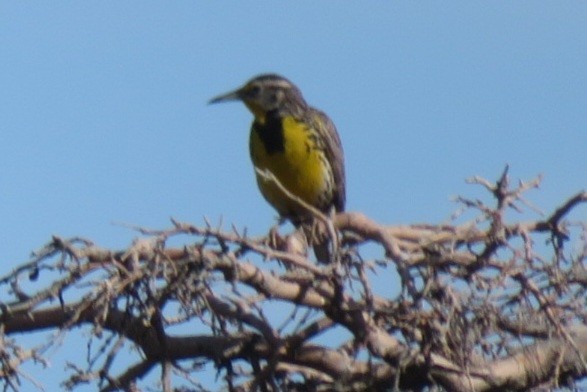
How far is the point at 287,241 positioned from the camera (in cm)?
720

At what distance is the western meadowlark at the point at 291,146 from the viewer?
10.1 meters

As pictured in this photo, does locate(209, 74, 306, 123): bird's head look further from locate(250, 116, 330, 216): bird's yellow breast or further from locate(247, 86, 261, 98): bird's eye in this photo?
locate(250, 116, 330, 216): bird's yellow breast

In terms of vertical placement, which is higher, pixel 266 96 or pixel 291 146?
pixel 266 96

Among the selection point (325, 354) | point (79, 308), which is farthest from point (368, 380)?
point (79, 308)

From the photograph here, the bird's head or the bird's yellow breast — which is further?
the bird's head

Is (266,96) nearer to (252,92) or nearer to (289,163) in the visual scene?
(252,92)

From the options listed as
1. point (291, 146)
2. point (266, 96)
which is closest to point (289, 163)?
point (291, 146)

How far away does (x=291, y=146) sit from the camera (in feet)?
33.5

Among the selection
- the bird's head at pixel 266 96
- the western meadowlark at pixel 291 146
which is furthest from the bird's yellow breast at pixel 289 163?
the bird's head at pixel 266 96

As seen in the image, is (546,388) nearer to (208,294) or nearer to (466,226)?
(466,226)

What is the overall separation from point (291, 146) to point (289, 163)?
0.41ft

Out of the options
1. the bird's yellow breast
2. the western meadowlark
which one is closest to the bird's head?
the western meadowlark

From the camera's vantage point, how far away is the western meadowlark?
10.1 m

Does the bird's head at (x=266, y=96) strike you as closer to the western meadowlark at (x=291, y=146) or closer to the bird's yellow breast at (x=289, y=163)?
the western meadowlark at (x=291, y=146)
